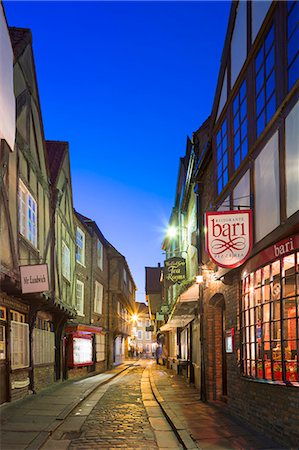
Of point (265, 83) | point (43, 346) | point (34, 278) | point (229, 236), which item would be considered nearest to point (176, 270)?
point (43, 346)

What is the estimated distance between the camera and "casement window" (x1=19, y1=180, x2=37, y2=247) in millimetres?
13469

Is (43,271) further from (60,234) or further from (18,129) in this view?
(60,234)

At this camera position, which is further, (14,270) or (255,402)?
(14,270)

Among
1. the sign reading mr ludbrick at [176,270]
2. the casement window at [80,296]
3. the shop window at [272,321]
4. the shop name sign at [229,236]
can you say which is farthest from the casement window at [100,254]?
the shop name sign at [229,236]

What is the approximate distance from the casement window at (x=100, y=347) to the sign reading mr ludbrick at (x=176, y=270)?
1220cm

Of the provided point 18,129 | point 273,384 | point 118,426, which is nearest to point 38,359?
point 118,426

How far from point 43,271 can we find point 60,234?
296 inches

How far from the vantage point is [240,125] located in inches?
429

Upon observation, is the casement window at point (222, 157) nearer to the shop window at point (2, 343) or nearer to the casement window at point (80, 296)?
the shop window at point (2, 343)

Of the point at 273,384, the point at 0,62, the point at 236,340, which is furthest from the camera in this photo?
the point at 236,340

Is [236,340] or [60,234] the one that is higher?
[60,234]

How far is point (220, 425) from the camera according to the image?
10.3 m

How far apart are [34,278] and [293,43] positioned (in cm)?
775

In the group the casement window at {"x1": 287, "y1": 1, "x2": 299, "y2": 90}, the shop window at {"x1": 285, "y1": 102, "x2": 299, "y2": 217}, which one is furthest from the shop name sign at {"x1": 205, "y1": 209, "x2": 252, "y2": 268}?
the casement window at {"x1": 287, "y1": 1, "x2": 299, "y2": 90}
